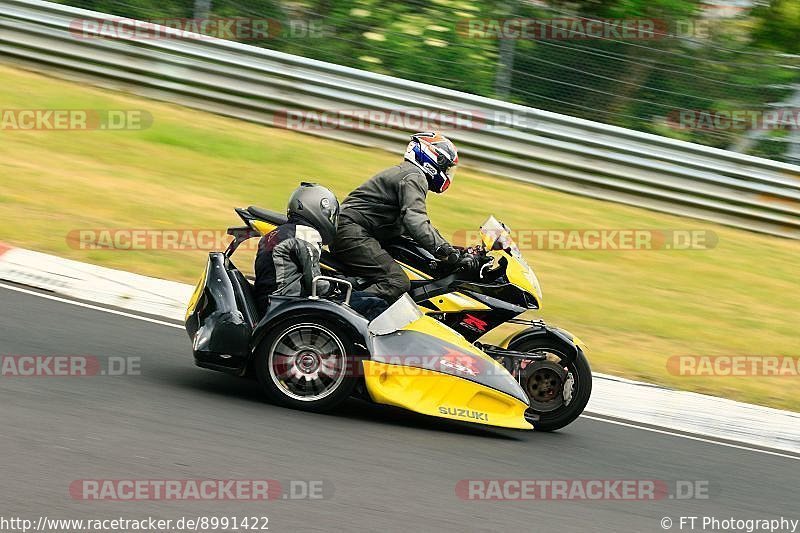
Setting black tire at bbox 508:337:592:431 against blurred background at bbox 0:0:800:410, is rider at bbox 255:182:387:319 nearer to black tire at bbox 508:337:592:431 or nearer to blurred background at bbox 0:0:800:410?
black tire at bbox 508:337:592:431

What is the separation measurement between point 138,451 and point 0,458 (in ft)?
2.39

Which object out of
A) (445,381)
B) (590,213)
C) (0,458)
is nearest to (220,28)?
(590,213)

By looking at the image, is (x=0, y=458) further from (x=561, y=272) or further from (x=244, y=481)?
(x=561, y=272)

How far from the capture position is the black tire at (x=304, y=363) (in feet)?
22.6

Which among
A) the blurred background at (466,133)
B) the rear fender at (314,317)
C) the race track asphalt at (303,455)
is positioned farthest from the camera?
the blurred background at (466,133)

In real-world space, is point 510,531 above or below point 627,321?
below

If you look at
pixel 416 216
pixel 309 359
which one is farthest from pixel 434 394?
pixel 416 216

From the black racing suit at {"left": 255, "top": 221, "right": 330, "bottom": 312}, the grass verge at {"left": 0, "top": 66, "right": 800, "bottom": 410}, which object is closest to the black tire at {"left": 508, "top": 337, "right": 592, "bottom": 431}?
the black racing suit at {"left": 255, "top": 221, "right": 330, "bottom": 312}

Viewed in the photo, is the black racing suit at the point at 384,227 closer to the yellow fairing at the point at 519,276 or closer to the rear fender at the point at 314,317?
the yellow fairing at the point at 519,276

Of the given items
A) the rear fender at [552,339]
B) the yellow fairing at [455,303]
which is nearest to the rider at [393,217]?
the yellow fairing at [455,303]

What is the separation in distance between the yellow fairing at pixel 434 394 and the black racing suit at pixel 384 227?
76cm

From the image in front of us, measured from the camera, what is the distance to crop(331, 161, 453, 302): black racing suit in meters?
7.45

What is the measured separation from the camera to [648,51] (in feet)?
46.8

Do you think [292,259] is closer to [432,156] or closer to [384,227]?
[384,227]
